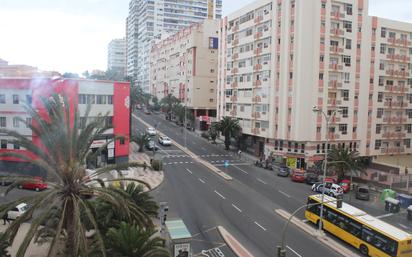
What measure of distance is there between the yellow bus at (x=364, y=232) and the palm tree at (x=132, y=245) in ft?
32.3

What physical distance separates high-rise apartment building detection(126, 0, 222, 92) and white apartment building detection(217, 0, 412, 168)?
96.0 metres

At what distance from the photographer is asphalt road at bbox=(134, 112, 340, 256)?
2602 centimetres

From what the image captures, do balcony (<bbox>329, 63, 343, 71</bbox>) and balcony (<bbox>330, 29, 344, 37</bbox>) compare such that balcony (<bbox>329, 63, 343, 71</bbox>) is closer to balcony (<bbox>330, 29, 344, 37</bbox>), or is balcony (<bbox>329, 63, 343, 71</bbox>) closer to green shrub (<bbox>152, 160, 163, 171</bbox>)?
balcony (<bbox>330, 29, 344, 37</bbox>)

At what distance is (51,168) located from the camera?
1596cm

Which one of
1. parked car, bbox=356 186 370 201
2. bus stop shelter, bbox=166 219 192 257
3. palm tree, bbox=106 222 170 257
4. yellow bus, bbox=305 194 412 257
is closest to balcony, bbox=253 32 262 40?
parked car, bbox=356 186 370 201

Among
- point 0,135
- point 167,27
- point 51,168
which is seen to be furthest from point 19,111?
point 167,27

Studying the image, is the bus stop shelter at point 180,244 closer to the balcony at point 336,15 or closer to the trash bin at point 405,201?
the trash bin at point 405,201

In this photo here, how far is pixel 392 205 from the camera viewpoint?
36.2m

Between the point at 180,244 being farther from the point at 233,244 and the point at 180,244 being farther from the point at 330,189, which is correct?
the point at 330,189

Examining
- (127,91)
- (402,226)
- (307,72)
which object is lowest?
(402,226)

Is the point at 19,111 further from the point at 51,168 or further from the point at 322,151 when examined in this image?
the point at 322,151

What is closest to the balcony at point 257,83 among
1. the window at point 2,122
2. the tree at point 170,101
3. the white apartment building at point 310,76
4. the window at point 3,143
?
the white apartment building at point 310,76

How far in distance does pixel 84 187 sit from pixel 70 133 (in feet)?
8.49

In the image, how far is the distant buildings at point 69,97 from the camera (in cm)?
4016
